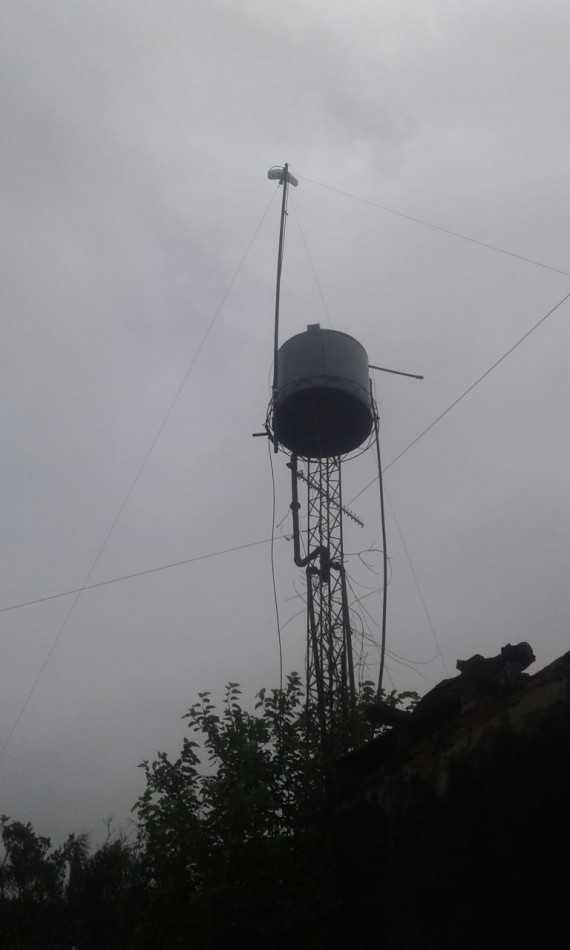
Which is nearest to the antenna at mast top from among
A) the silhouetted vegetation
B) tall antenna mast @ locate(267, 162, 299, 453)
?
tall antenna mast @ locate(267, 162, 299, 453)

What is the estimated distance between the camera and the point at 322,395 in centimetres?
1150

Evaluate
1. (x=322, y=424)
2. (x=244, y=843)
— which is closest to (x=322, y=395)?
(x=322, y=424)

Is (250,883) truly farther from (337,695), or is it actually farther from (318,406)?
(318,406)

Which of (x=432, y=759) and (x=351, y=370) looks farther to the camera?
(x=351, y=370)

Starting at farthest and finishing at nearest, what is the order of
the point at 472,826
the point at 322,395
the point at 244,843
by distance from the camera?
the point at 322,395, the point at 244,843, the point at 472,826

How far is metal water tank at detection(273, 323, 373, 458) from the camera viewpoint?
11492 millimetres

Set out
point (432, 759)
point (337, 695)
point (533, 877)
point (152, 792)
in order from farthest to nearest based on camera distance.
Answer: point (152, 792), point (337, 695), point (432, 759), point (533, 877)

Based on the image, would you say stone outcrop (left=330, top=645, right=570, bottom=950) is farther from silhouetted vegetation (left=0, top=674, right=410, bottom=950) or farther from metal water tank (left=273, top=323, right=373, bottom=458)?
metal water tank (left=273, top=323, right=373, bottom=458)

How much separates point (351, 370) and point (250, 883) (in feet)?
25.1

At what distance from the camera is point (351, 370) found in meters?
11.7

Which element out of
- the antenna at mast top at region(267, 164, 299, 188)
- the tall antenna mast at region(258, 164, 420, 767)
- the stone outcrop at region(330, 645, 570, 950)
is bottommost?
the stone outcrop at region(330, 645, 570, 950)

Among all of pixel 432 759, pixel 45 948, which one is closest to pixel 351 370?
pixel 432 759

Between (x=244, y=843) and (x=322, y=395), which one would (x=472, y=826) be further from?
(x=322, y=395)

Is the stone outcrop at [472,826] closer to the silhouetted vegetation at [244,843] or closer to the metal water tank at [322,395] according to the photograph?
the silhouetted vegetation at [244,843]
